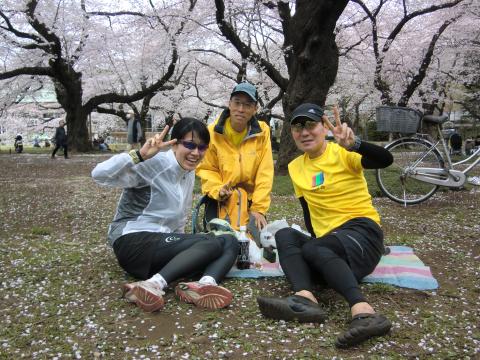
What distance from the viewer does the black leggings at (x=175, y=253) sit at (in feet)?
9.21

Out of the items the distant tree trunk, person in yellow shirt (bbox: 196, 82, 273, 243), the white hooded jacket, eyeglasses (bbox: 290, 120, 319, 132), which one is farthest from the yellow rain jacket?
the distant tree trunk

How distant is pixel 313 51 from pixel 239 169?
461 centimetres

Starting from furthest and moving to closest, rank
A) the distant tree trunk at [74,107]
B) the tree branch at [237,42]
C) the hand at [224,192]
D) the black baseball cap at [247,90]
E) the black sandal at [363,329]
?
the distant tree trunk at [74,107], the tree branch at [237,42], the hand at [224,192], the black baseball cap at [247,90], the black sandal at [363,329]

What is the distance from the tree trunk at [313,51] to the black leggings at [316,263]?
5.43 m

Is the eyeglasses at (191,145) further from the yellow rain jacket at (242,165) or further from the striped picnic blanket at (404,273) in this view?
the striped picnic blanket at (404,273)

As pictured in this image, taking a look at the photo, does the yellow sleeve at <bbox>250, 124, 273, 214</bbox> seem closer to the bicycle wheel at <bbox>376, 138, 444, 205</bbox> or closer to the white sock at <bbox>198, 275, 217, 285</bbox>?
the white sock at <bbox>198, 275, 217, 285</bbox>

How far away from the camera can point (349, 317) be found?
2.48 meters

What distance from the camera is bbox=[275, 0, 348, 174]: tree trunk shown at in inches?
285

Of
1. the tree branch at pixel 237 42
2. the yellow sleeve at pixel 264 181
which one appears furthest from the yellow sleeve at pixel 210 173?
the tree branch at pixel 237 42

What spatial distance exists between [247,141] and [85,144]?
746 inches

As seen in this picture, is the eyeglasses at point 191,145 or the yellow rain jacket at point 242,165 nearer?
the eyeglasses at point 191,145

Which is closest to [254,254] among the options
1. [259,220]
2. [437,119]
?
[259,220]

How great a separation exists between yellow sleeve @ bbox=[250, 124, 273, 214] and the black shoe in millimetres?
1410

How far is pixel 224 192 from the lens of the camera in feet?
12.0
